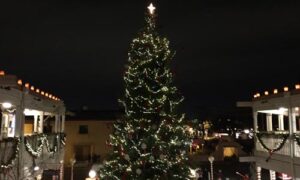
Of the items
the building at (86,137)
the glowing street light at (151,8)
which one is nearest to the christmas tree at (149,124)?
the glowing street light at (151,8)

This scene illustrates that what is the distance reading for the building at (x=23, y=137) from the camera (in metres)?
12.0

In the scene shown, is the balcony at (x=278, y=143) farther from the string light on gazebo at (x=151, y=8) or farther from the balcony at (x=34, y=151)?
the balcony at (x=34, y=151)

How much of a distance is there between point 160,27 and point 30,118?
21.1 metres

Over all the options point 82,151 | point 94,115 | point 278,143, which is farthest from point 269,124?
point 94,115

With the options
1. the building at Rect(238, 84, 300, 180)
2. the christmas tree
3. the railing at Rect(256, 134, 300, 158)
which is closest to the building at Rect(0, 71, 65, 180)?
the christmas tree

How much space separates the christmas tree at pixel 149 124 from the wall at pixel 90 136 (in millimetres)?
24238

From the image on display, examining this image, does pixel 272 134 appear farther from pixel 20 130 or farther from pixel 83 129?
pixel 83 129

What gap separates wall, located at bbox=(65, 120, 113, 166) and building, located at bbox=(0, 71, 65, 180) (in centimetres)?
1486

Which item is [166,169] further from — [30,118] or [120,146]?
[30,118]

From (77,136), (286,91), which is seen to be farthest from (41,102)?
(77,136)

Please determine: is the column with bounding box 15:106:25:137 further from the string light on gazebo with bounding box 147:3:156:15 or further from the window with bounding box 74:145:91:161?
the window with bounding box 74:145:91:161

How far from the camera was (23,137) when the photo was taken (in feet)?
47.3

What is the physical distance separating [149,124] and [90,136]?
25.4 m

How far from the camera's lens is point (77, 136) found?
3778 centimetres
